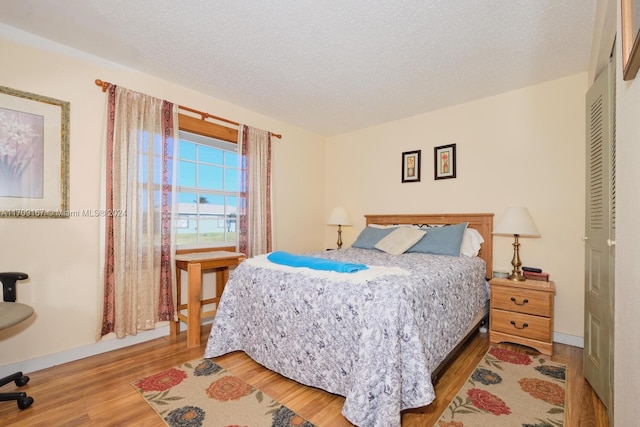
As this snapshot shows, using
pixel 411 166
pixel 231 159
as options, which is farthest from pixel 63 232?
pixel 411 166

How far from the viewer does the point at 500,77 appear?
8.84 ft

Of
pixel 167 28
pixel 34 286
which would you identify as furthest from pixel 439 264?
pixel 34 286

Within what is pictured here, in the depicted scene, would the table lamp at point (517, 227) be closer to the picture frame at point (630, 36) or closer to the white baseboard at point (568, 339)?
the white baseboard at point (568, 339)

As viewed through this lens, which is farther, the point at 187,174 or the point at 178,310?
the point at 187,174

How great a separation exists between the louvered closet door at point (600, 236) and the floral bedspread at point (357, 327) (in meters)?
0.76

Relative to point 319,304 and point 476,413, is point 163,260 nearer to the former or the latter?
point 319,304

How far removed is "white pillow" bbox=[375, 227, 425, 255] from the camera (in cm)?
305

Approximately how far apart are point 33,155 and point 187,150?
1.24m

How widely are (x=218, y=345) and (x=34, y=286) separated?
4.65 feet

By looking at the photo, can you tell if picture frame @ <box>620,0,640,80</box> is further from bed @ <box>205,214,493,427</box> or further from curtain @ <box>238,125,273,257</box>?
curtain @ <box>238,125,273,257</box>

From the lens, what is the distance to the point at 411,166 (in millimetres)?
3701

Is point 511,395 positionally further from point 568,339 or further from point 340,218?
point 340,218

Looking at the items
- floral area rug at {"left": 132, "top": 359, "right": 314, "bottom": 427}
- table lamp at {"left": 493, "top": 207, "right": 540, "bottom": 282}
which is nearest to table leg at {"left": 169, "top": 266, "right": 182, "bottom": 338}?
floral area rug at {"left": 132, "top": 359, "right": 314, "bottom": 427}

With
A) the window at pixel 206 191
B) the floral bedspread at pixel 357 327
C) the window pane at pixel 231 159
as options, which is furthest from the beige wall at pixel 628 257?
the window pane at pixel 231 159
